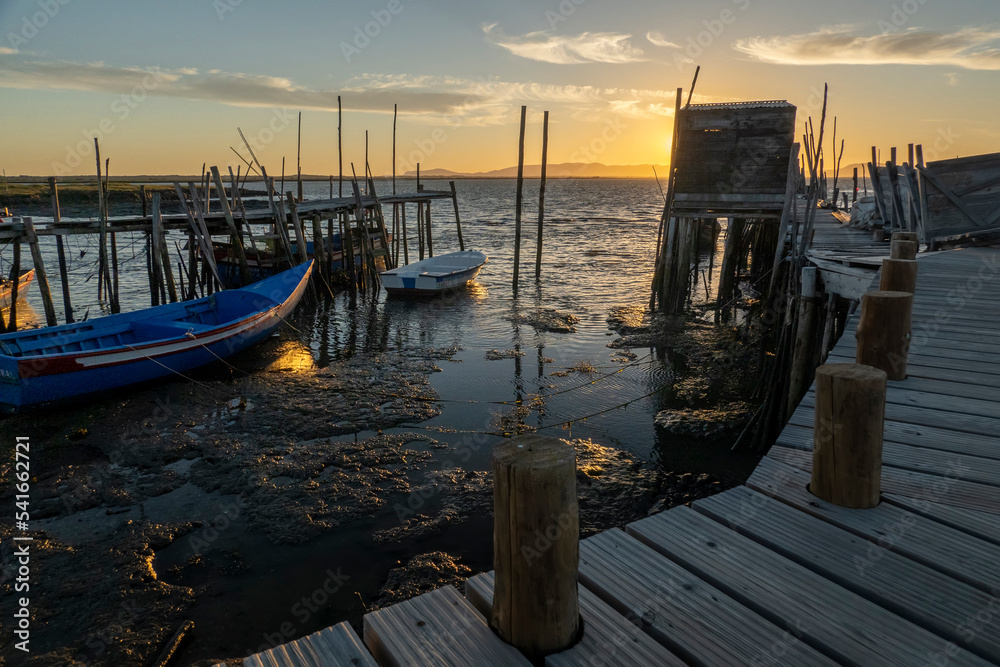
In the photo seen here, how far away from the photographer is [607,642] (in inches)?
85.9

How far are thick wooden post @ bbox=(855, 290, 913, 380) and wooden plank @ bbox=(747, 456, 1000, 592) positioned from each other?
4.88ft

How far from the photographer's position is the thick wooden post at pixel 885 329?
166 inches

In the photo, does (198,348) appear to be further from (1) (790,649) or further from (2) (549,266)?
(2) (549,266)

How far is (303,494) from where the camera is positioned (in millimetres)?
7086

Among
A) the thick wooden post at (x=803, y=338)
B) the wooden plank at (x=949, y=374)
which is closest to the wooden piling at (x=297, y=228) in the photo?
the thick wooden post at (x=803, y=338)

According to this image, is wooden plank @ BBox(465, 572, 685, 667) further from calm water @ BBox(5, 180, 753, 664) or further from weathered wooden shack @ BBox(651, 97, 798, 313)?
weathered wooden shack @ BBox(651, 97, 798, 313)

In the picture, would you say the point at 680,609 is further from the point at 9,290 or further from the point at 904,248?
the point at 9,290

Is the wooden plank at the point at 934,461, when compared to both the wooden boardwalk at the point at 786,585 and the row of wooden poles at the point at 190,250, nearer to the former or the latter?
the wooden boardwalk at the point at 786,585

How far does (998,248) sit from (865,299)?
9.85 metres

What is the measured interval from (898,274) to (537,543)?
508 centimetres

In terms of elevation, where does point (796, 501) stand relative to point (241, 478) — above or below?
above

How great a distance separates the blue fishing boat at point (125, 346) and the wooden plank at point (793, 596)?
10.3 meters

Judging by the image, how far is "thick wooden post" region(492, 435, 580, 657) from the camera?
203 cm

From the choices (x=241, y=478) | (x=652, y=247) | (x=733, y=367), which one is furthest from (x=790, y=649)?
(x=652, y=247)
